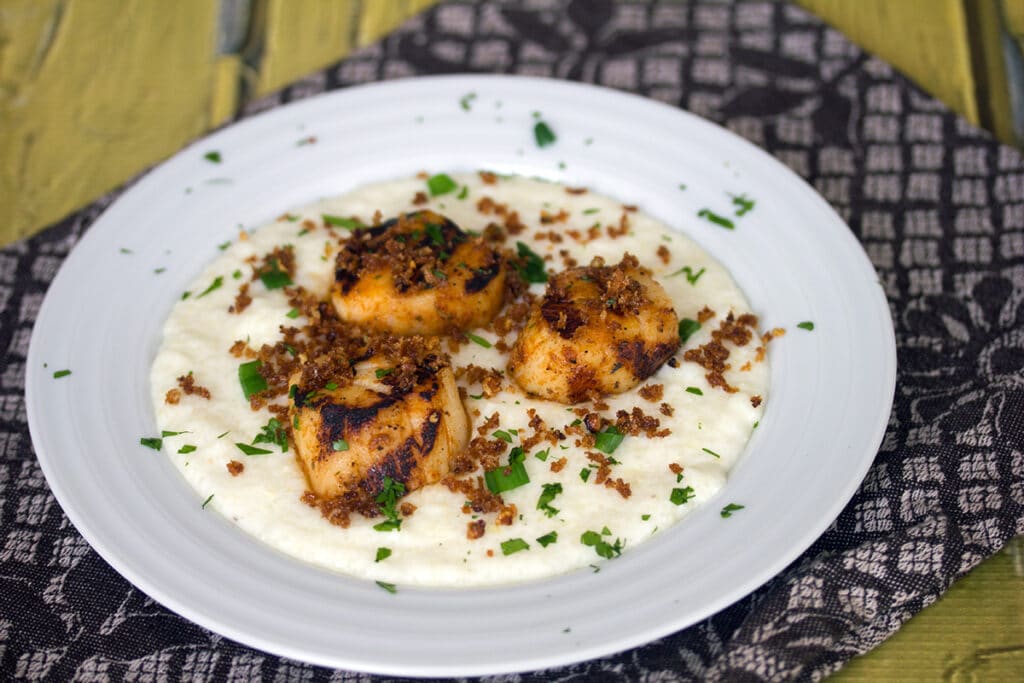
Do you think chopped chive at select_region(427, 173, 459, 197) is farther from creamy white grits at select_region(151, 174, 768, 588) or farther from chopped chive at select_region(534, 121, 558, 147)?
chopped chive at select_region(534, 121, 558, 147)

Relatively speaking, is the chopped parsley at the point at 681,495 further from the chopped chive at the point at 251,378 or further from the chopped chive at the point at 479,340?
the chopped chive at the point at 251,378

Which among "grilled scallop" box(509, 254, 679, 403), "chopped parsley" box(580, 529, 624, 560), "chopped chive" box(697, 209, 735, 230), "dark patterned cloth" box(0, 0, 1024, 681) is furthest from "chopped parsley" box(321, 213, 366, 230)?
"chopped parsley" box(580, 529, 624, 560)

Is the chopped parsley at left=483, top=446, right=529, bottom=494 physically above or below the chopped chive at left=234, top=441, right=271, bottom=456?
above

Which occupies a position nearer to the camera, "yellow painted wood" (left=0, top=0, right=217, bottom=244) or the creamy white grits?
the creamy white grits

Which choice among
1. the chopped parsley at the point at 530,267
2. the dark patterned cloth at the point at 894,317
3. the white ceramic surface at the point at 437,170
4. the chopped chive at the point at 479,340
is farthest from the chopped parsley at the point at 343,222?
the dark patterned cloth at the point at 894,317

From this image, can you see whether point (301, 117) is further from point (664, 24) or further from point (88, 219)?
point (664, 24)

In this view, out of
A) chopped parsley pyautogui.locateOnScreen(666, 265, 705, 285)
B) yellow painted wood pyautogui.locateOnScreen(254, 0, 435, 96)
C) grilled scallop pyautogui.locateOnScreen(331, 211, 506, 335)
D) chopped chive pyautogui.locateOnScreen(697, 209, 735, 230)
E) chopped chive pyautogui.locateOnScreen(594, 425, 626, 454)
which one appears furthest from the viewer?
yellow painted wood pyautogui.locateOnScreen(254, 0, 435, 96)

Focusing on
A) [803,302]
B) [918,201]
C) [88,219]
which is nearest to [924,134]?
[918,201]
